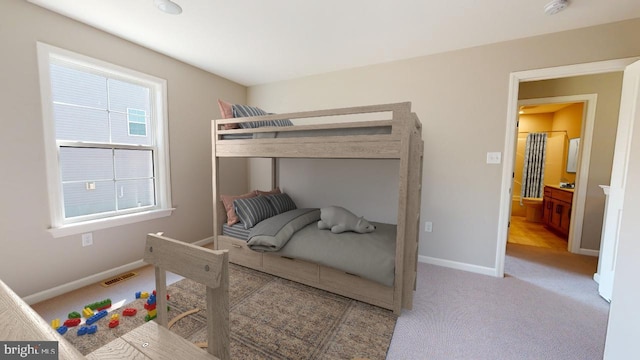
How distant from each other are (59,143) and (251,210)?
5.35ft

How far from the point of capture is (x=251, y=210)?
8.20ft

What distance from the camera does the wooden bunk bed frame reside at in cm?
167

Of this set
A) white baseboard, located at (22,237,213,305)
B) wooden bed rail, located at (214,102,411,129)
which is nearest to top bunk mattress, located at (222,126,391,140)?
wooden bed rail, located at (214,102,411,129)

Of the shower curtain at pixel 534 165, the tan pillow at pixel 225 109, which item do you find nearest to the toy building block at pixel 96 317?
the tan pillow at pixel 225 109

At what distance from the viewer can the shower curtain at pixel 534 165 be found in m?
4.60

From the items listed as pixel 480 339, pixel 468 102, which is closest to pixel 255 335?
pixel 480 339

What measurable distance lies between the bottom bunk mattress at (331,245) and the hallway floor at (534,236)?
2.51 meters

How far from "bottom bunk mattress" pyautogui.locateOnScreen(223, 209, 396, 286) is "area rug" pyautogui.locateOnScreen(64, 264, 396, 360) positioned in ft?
0.98

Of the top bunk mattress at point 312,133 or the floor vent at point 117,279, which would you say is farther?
the floor vent at point 117,279

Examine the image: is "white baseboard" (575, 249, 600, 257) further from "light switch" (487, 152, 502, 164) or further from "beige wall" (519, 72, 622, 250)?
"light switch" (487, 152, 502, 164)

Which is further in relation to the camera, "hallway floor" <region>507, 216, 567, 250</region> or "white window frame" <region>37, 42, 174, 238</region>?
"hallway floor" <region>507, 216, 567, 250</region>

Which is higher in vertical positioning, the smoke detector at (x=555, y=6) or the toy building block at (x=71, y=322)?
the smoke detector at (x=555, y=6)

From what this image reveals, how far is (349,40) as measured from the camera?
2275 mm

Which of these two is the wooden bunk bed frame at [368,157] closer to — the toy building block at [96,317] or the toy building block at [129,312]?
the toy building block at [129,312]
